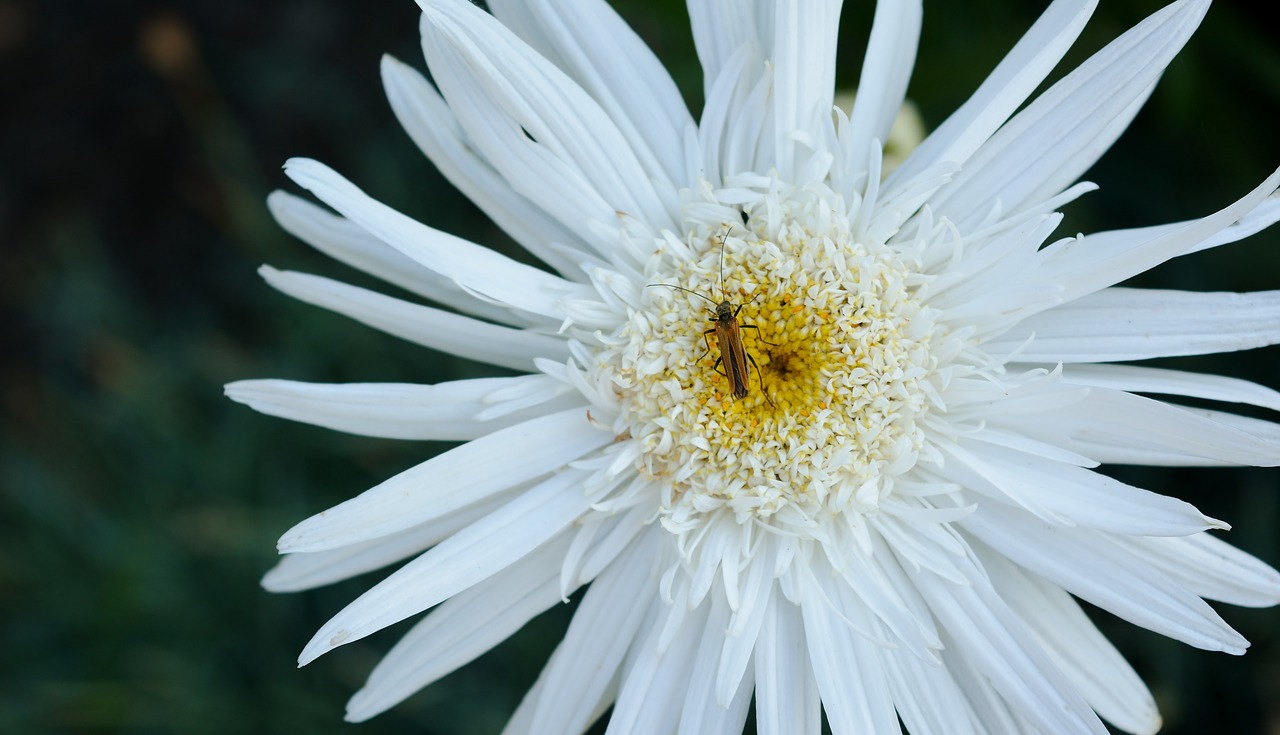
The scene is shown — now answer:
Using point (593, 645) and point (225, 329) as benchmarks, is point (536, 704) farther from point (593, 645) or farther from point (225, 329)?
point (225, 329)

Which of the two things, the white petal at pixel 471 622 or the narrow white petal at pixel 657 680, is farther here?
the white petal at pixel 471 622

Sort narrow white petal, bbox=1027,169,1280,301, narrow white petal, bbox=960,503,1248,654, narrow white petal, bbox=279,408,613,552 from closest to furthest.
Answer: narrow white petal, bbox=1027,169,1280,301
narrow white petal, bbox=960,503,1248,654
narrow white petal, bbox=279,408,613,552

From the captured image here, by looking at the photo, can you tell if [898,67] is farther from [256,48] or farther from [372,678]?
[256,48]

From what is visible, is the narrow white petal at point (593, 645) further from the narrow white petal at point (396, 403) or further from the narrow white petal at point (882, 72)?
the narrow white petal at point (882, 72)

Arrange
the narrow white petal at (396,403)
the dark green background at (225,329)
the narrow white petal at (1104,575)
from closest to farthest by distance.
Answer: the narrow white petal at (1104,575)
the narrow white petal at (396,403)
the dark green background at (225,329)

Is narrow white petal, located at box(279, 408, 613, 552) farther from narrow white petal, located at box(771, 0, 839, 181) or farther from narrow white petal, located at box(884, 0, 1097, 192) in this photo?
narrow white petal, located at box(884, 0, 1097, 192)

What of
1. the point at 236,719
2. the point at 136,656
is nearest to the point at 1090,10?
the point at 236,719

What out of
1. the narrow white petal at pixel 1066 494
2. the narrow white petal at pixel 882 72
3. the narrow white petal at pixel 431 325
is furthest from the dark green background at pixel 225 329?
the narrow white petal at pixel 1066 494

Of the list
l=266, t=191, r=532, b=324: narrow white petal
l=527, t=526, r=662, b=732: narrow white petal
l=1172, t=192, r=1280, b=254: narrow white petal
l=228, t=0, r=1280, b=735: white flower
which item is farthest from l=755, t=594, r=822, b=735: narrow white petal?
l=1172, t=192, r=1280, b=254: narrow white petal
